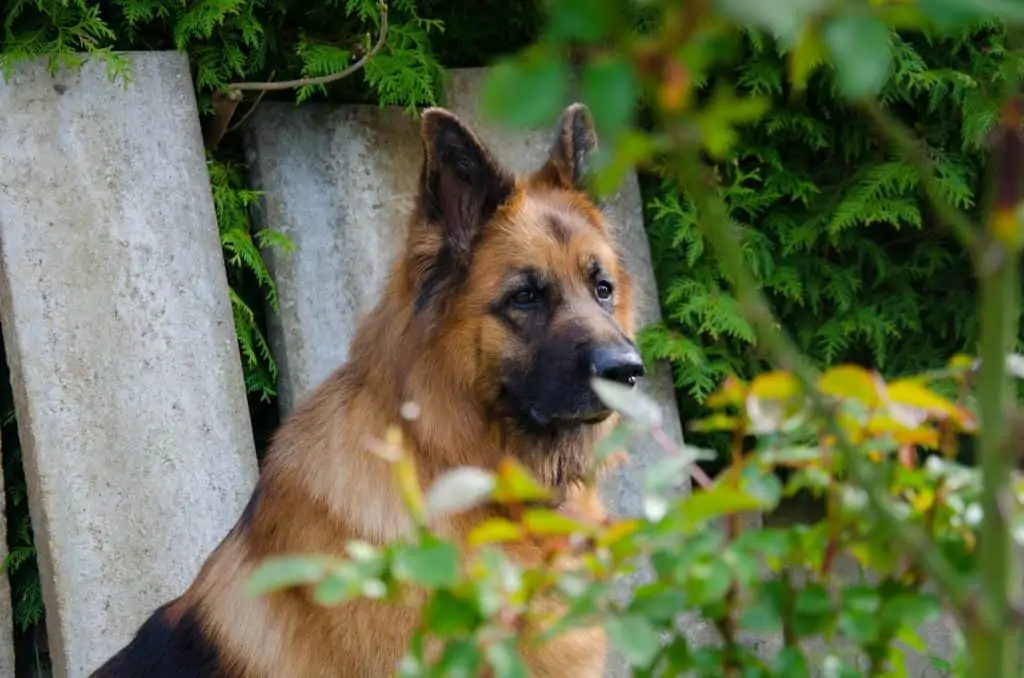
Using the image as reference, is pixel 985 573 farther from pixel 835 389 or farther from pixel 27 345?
pixel 27 345

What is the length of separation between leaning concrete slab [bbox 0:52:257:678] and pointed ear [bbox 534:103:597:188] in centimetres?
150

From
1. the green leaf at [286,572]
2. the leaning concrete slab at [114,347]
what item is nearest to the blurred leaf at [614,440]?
the green leaf at [286,572]

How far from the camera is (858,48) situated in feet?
3.47

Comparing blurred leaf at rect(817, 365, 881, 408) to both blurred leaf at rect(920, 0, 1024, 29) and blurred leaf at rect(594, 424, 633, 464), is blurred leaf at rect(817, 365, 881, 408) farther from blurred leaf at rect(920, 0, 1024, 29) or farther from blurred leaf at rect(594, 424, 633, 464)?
blurred leaf at rect(920, 0, 1024, 29)

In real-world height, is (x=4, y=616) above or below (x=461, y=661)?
below

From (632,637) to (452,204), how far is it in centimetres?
272

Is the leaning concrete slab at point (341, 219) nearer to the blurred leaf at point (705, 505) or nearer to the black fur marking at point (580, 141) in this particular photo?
the black fur marking at point (580, 141)

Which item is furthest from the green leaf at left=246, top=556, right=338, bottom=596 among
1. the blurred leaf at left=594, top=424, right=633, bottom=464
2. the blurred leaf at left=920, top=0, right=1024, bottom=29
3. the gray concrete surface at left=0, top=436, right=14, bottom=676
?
the gray concrete surface at left=0, top=436, right=14, bottom=676

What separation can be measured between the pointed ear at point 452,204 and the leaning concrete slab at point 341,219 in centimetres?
150

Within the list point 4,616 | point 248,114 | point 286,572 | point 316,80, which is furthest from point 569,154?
point 286,572

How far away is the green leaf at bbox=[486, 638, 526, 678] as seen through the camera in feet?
4.20

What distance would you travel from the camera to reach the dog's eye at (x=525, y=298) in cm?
388

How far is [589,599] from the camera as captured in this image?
1333mm

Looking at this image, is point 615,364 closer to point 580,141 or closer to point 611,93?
point 580,141
